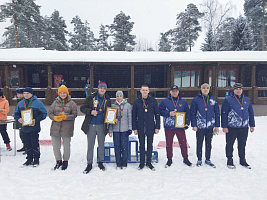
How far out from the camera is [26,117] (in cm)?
437

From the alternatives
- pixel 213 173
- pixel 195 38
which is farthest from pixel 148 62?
pixel 195 38

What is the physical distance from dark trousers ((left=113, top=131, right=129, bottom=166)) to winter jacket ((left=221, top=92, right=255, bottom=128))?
217 centimetres

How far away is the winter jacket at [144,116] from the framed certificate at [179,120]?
15.6 inches

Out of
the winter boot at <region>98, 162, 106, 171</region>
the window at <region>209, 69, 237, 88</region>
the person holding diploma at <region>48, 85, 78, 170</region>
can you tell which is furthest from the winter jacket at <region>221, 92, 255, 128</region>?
the window at <region>209, 69, 237, 88</region>

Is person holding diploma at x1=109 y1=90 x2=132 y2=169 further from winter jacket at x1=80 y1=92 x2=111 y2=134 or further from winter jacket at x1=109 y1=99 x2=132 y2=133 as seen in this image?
winter jacket at x1=80 y1=92 x2=111 y2=134

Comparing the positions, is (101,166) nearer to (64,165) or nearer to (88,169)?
(88,169)

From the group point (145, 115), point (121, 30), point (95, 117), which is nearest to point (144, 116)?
point (145, 115)

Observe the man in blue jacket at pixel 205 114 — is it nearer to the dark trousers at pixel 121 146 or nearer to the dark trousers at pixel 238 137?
the dark trousers at pixel 238 137

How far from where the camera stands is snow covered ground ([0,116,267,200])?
3.54 meters

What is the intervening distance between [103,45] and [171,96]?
36007 millimetres

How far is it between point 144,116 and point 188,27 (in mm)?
31870

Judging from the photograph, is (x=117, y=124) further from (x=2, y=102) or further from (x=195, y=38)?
(x=195, y=38)

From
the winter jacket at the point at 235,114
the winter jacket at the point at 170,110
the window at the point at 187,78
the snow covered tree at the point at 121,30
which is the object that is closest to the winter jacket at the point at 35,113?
the winter jacket at the point at 170,110

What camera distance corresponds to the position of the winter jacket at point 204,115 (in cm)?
445
